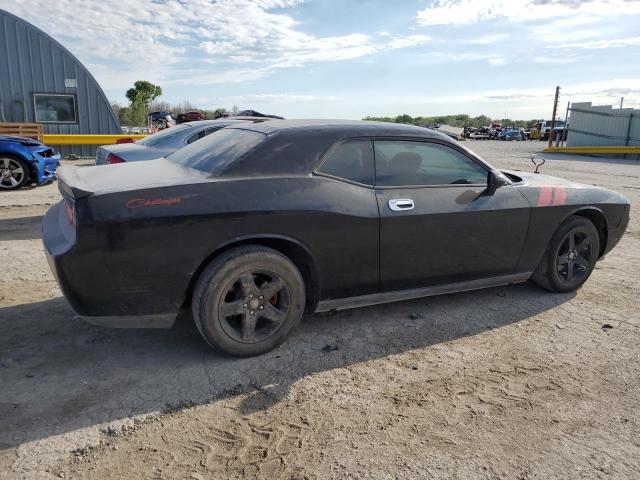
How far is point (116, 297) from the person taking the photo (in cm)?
298

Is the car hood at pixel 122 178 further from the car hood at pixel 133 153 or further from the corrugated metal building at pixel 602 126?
the corrugated metal building at pixel 602 126

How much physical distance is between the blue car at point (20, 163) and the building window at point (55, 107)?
25.9ft

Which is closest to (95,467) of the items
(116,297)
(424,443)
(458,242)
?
(116,297)

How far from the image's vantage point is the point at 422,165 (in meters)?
3.92

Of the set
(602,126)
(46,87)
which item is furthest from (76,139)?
(602,126)

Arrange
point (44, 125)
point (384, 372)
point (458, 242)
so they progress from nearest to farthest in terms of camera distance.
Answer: point (384, 372), point (458, 242), point (44, 125)

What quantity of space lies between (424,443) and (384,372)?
72 cm

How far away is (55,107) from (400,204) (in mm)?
16641

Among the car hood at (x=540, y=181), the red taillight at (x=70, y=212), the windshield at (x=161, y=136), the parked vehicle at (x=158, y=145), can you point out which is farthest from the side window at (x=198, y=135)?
the car hood at (x=540, y=181)

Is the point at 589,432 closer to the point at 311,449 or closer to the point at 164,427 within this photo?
the point at 311,449

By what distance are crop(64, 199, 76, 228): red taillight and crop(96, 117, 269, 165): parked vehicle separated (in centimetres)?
338

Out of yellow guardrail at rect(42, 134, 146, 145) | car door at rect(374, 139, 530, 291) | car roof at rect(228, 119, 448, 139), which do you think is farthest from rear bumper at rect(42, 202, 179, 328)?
yellow guardrail at rect(42, 134, 146, 145)

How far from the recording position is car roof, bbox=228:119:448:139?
3.67 metres

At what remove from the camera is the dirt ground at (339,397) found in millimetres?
2418
